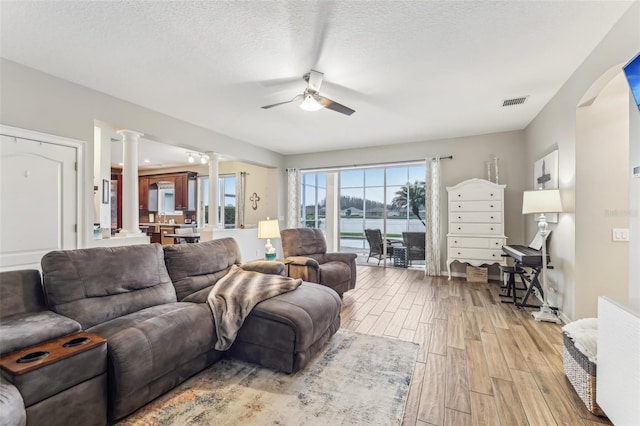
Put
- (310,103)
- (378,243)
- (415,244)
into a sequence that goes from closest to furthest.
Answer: (310,103) → (415,244) → (378,243)

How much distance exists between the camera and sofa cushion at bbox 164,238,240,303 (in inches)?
101

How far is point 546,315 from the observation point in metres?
3.25

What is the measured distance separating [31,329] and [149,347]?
1.95ft

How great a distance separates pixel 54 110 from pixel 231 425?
3712mm

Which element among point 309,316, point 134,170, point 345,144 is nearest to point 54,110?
point 134,170

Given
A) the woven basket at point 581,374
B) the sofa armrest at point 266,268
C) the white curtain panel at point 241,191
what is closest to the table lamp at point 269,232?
the sofa armrest at point 266,268

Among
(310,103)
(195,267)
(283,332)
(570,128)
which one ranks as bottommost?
(283,332)

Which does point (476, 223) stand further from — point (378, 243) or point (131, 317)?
point (131, 317)

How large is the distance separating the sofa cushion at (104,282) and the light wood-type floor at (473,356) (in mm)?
1973

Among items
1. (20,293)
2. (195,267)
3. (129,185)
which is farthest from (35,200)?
(195,267)

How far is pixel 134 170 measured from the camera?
418 cm

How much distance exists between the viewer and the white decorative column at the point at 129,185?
13.4ft

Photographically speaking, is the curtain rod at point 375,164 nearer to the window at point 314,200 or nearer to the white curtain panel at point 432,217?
the white curtain panel at point 432,217

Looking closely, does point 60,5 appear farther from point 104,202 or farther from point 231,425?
point 104,202
